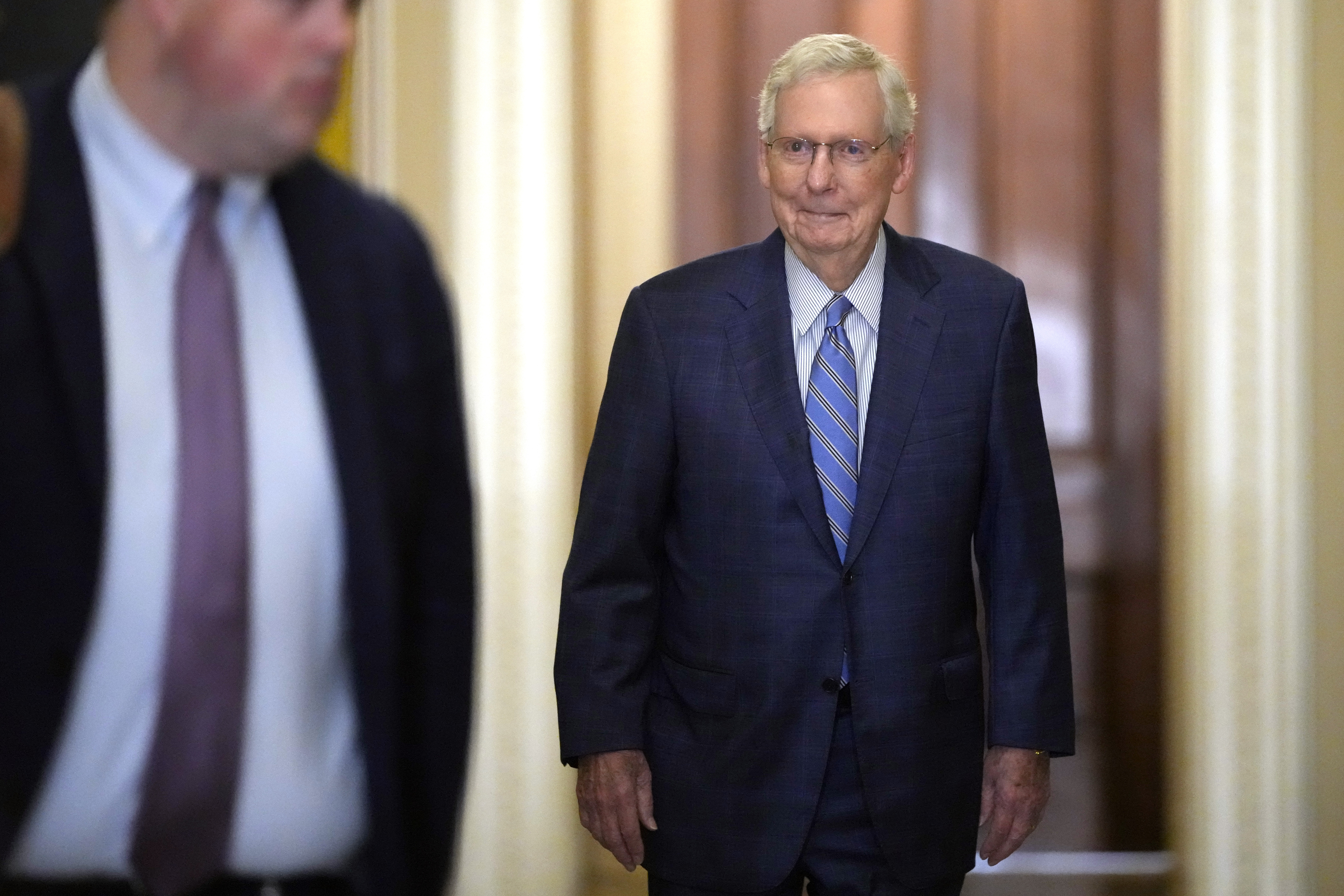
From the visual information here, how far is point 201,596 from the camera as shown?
0.89m

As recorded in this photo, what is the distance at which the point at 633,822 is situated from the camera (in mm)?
1803

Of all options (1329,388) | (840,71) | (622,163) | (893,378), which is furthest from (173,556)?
(1329,388)

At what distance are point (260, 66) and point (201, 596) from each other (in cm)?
34

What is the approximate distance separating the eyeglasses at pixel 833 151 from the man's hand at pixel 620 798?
2.61ft

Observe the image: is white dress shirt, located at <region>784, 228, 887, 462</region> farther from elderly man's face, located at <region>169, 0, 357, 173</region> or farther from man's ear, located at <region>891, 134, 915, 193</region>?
elderly man's face, located at <region>169, 0, 357, 173</region>

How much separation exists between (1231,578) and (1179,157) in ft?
2.86

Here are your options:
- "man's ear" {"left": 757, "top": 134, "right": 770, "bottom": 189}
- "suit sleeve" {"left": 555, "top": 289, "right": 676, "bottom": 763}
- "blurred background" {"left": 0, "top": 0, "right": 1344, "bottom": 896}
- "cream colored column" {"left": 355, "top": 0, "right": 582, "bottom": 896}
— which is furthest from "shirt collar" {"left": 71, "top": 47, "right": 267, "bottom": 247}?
"cream colored column" {"left": 355, "top": 0, "right": 582, "bottom": 896}

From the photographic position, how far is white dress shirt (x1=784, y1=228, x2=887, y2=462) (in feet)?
5.96

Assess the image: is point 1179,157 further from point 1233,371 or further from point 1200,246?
point 1233,371

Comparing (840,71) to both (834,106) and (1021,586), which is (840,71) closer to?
(834,106)

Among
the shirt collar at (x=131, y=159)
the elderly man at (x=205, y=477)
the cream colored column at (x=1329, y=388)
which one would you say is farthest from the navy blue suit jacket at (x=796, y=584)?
the cream colored column at (x=1329, y=388)

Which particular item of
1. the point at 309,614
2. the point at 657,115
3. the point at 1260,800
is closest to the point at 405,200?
the point at 657,115

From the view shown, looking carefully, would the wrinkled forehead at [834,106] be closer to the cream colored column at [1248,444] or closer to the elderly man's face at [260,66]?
the elderly man's face at [260,66]

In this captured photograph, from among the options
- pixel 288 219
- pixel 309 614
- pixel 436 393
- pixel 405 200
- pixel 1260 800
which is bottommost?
pixel 1260 800
